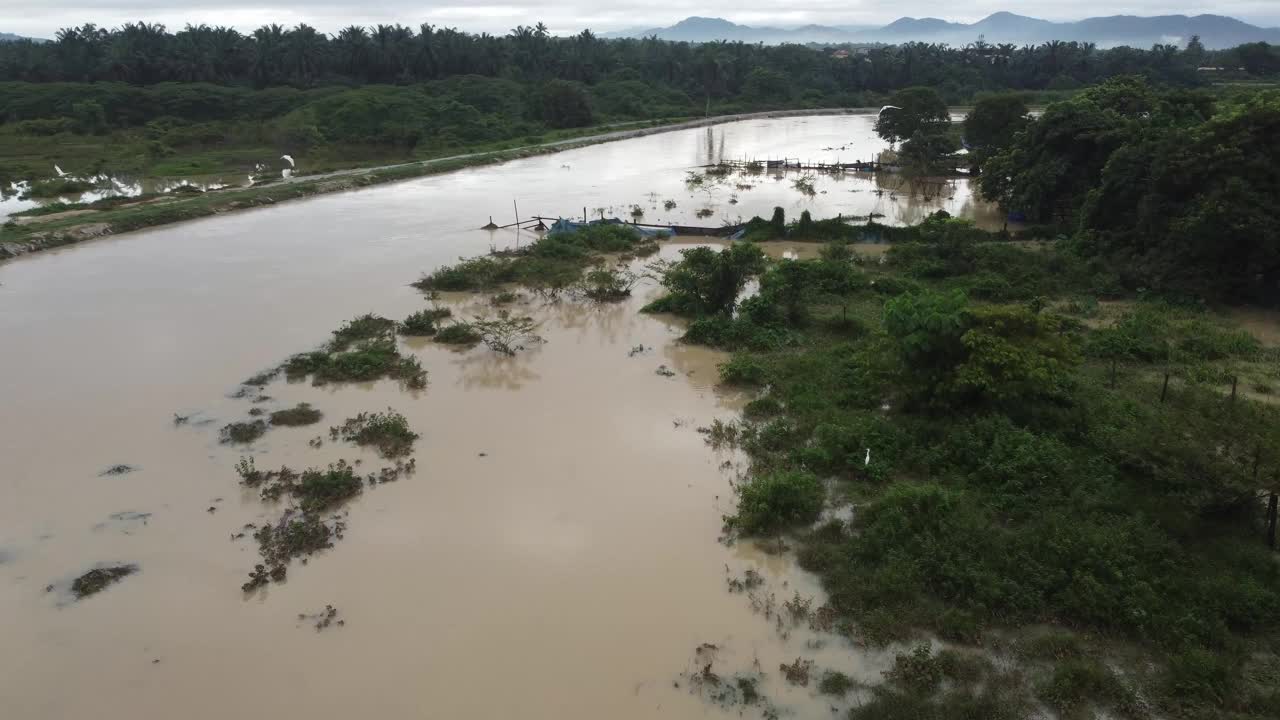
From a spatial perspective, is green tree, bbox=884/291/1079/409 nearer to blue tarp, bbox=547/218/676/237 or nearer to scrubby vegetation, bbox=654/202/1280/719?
scrubby vegetation, bbox=654/202/1280/719

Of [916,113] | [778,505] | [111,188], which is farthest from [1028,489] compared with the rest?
[111,188]

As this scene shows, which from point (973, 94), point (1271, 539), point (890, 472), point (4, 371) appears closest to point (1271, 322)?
point (1271, 539)

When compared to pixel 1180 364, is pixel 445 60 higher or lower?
higher

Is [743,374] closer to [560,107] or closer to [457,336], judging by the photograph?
[457,336]

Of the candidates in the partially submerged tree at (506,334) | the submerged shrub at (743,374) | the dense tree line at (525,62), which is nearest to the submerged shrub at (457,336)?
the partially submerged tree at (506,334)

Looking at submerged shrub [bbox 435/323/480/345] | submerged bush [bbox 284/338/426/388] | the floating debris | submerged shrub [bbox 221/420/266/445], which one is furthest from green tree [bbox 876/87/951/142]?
the floating debris

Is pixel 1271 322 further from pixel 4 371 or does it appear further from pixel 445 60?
pixel 445 60

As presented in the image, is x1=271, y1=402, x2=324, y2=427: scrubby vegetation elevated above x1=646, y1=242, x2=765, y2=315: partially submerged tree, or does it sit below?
below
